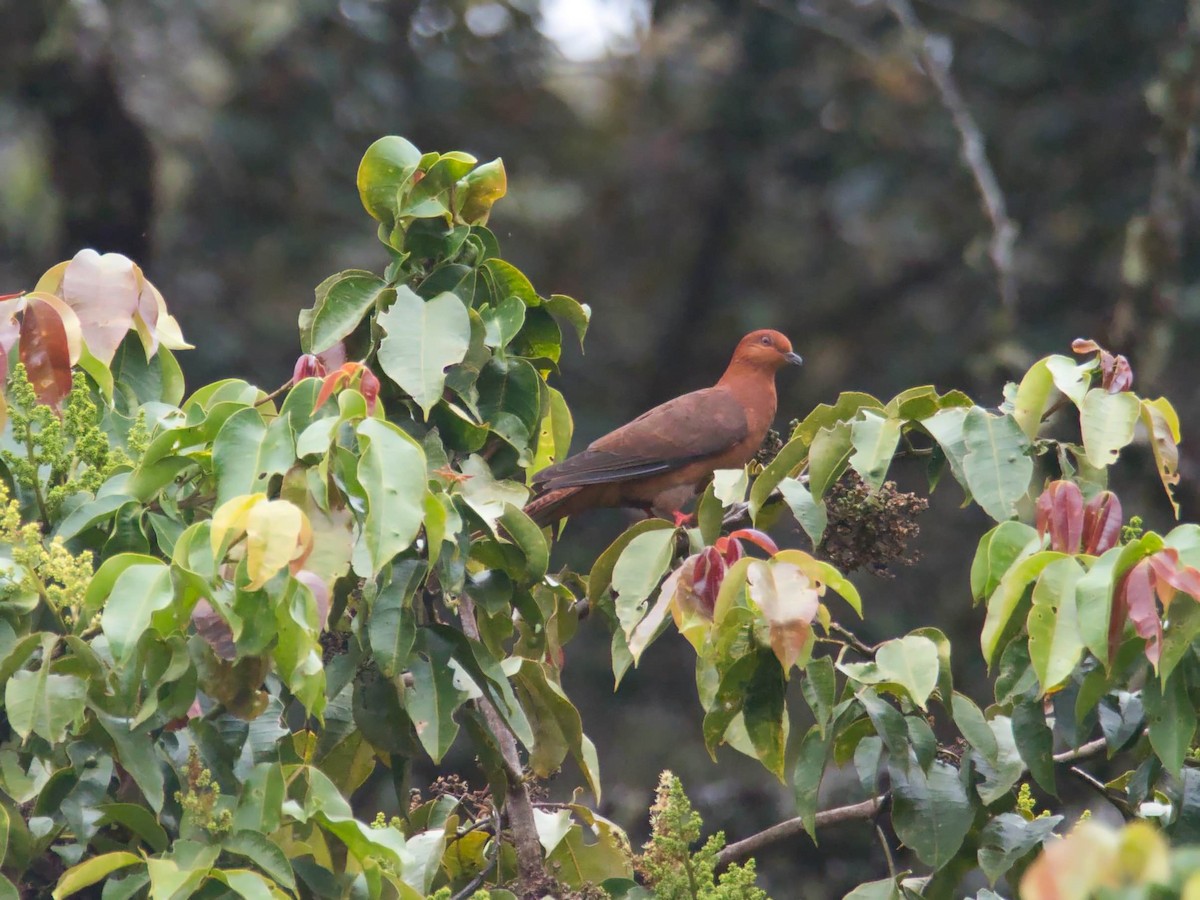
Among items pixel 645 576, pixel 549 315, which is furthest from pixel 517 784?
pixel 549 315

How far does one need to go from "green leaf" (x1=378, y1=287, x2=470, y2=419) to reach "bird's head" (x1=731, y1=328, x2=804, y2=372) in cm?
292

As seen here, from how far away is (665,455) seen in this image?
4.49m

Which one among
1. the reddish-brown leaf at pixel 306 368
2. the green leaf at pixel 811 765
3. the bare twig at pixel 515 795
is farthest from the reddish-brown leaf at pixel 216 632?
the green leaf at pixel 811 765

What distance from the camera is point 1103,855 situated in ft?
3.30

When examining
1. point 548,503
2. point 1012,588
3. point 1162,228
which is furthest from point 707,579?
point 1162,228

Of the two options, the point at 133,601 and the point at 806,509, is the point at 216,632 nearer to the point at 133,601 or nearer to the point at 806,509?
the point at 133,601

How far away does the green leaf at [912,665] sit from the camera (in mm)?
2105

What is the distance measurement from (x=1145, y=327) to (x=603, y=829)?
456 cm

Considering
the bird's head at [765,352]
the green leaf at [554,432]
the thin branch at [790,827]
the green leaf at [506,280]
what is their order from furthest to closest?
the bird's head at [765,352] → the green leaf at [554,432] → the green leaf at [506,280] → the thin branch at [790,827]

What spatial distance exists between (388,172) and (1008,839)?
57.6 inches

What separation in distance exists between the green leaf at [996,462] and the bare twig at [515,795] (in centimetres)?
85

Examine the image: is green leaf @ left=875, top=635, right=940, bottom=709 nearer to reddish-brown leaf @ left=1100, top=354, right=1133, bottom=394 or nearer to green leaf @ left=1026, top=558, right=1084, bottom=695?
green leaf @ left=1026, top=558, right=1084, bottom=695

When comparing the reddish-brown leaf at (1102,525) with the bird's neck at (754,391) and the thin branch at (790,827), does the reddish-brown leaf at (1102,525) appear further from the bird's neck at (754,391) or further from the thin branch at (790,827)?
the bird's neck at (754,391)

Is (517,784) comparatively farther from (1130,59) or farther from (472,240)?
(1130,59)
